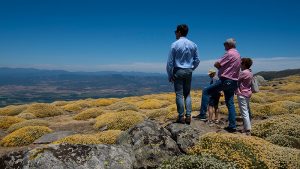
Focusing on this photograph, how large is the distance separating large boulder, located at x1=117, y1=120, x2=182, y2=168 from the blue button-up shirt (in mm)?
2648

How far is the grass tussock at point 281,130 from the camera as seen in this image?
45.7 ft

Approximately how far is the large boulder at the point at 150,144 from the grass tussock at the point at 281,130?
18.4ft

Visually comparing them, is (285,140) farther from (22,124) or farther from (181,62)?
(22,124)

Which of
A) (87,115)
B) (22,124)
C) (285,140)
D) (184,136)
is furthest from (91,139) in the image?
(87,115)

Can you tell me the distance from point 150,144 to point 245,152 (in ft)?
11.0

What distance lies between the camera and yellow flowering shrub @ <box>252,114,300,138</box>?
1494cm

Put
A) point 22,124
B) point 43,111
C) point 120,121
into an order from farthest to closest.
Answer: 1. point 43,111
2. point 22,124
3. point 120,121

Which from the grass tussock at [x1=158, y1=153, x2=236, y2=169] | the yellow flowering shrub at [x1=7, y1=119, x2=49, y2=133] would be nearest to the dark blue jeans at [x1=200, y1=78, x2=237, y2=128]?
the grass tussock at [x1=158, y1=153, x2=236, y2=169]

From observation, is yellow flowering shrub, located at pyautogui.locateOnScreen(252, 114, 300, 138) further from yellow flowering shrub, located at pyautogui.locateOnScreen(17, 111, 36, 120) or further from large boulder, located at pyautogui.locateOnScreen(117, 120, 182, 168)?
yellow flowering shrub, located at pyautogui.locateOnScreen(17, 111, 36, 120)

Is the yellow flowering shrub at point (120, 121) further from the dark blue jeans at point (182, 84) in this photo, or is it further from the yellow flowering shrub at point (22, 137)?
the dark blue jeans at point (182, 84)

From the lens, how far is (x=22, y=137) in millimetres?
16953

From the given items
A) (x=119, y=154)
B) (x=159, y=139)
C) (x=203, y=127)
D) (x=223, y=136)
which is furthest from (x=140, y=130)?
(x=203, y=127)

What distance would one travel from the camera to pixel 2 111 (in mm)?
32625

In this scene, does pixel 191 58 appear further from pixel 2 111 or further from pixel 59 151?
pixel 2 111
